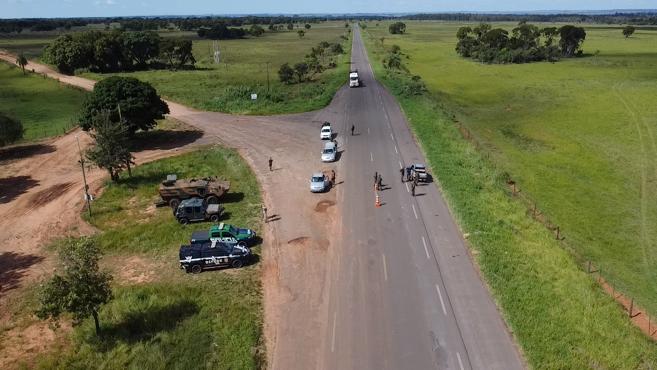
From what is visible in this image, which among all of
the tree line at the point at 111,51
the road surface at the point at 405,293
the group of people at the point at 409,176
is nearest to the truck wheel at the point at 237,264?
the road surface at the point at 405,293

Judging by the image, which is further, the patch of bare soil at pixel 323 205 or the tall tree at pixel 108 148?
the tall tree at pixel 108 148

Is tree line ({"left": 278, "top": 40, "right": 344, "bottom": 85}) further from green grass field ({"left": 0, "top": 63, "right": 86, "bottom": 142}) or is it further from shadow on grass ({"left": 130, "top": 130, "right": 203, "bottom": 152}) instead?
shadow on grass ({"left": 130, "top": 130, "right": 203, "bottom": 152})

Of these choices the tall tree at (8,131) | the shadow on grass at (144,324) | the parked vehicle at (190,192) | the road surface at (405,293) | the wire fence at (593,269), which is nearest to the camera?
the road surface at (405,293)

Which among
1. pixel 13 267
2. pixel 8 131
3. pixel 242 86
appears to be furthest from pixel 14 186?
pixel 242 86

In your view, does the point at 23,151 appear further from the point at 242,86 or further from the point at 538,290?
the point at 538,290

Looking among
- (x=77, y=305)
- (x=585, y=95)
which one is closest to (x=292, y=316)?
(x=77, y=305)

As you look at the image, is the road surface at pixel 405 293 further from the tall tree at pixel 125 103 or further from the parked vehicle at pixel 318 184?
the tall tree at pixel 125 103
